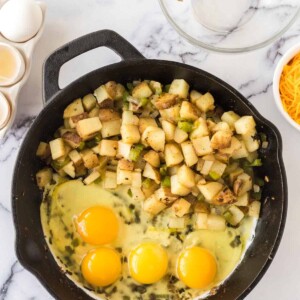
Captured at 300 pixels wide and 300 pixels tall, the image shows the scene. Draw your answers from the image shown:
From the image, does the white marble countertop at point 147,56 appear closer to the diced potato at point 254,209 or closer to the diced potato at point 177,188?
the diced potato at point 254,209

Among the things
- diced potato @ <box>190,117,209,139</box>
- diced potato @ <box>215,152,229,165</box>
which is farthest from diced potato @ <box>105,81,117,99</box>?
diced potato @ <box>215,152,229,165</box>

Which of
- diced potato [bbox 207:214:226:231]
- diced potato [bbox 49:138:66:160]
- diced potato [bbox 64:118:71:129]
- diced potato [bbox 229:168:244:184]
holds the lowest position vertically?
diced potato [bbox 207:214:226:231]

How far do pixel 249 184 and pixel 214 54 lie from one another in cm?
52

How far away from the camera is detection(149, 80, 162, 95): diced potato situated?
2.58 metres

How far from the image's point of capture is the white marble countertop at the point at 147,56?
2703 millimetres

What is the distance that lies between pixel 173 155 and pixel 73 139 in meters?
0.36

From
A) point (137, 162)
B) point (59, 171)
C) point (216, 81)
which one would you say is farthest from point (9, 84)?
point (216, 81)

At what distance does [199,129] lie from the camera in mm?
2477

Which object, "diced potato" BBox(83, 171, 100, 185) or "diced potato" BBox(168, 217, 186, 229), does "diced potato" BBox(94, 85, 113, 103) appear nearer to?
"diced potato" BBox(83, 171, 100, 185)

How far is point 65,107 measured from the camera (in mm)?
2570

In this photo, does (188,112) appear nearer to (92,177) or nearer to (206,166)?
(206,166)

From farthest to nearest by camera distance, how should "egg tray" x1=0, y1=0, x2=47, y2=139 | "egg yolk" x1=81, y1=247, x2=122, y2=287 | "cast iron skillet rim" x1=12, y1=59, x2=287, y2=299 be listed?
"egg tray" x1=0, y1=0, x2=47, y2=139
"egg yolk" x1=81, y1=247, x2=122, y2=287
"cast iron skillet rim" x1=12, y1=59, x2=287, y2=299

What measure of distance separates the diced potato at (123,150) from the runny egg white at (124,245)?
5.0 inches

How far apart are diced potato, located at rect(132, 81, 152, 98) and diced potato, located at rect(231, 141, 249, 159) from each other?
371mm
